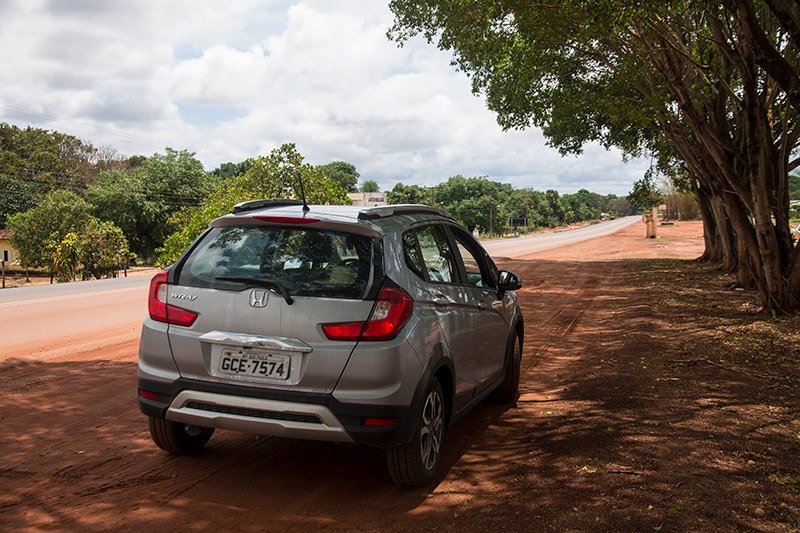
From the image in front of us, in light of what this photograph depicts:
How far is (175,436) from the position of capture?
4.50 meters

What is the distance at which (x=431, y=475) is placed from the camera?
4.26 metres

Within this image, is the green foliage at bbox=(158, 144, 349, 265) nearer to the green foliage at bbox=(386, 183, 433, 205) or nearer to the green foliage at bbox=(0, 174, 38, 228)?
the green foliage at bbox=(0, 174, 38, 228)

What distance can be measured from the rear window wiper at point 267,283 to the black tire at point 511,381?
9.45ft

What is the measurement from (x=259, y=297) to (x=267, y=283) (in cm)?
9

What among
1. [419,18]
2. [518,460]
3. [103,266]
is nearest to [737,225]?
[419,18]

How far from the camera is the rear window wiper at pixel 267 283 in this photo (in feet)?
12.6

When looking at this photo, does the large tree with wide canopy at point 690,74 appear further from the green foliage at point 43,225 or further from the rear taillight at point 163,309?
the green foliage at point 43,225

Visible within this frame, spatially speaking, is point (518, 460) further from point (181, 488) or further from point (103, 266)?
point (103, 266)

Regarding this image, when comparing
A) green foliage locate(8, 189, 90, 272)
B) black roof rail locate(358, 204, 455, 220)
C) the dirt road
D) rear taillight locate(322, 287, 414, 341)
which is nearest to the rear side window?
black roof rail locate(358, 204, 455, 220)

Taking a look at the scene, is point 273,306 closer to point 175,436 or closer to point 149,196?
point 175,436

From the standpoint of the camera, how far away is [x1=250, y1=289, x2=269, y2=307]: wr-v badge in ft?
12.7

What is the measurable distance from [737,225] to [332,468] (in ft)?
36.8

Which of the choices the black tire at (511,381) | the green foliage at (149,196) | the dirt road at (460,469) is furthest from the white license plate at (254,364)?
the green foliage at (149,196)

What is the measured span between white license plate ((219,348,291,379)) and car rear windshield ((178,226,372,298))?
0.37 meters
